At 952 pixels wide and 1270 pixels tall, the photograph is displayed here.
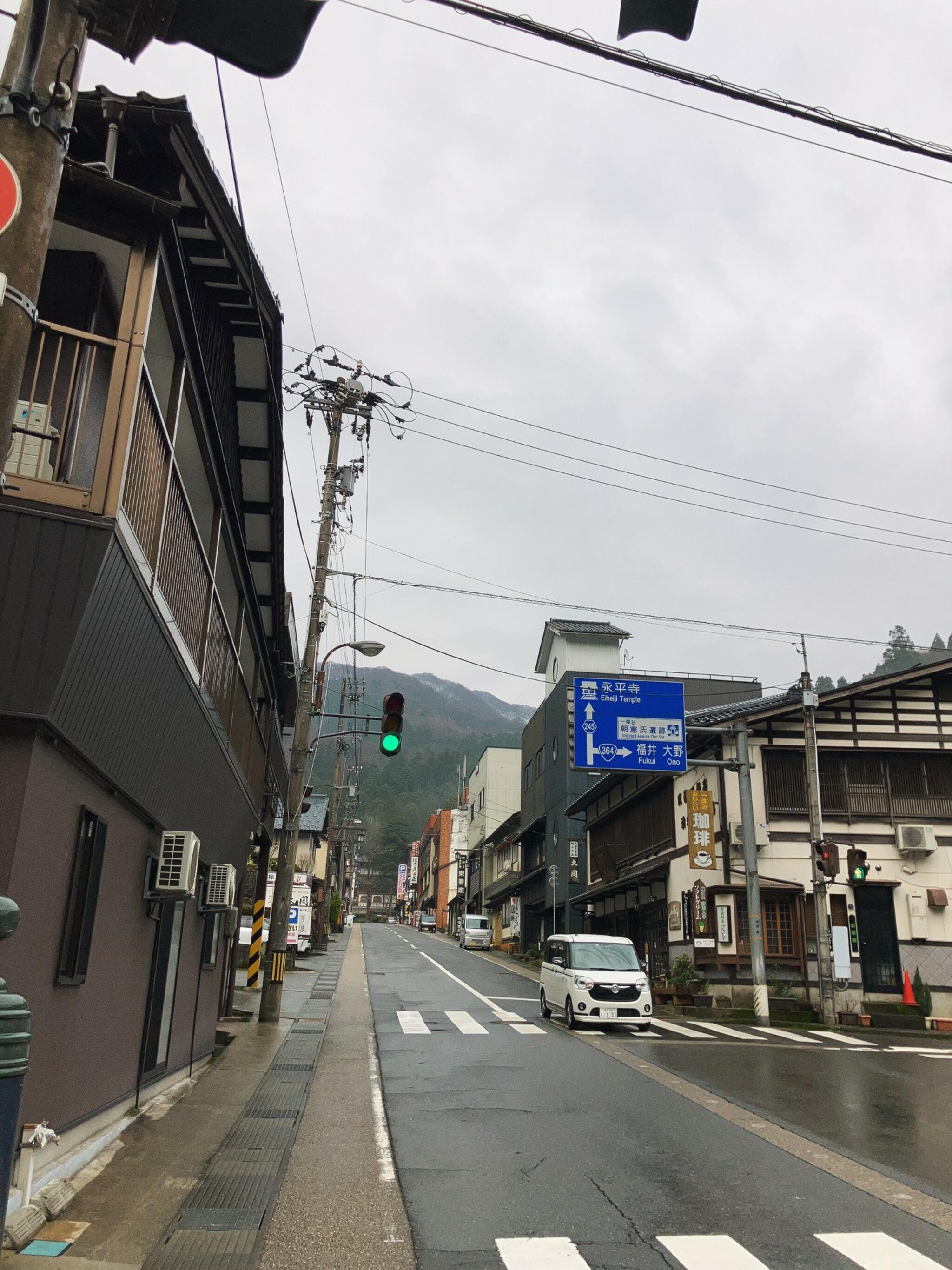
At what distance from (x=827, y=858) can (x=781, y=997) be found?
5.54m

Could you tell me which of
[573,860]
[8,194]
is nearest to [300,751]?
[8,194]

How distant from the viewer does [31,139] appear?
394 centimetres

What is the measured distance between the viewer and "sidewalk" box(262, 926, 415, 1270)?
560 cm

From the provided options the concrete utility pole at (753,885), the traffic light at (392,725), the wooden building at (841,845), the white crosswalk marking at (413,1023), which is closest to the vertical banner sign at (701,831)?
the wooden building at (841,845)

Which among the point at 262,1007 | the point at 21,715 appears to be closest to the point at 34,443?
the point at 21,715

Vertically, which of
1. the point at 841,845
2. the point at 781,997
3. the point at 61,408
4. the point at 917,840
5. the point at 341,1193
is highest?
the point at 61,408

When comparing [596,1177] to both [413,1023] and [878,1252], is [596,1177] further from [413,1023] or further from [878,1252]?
[413,1023]

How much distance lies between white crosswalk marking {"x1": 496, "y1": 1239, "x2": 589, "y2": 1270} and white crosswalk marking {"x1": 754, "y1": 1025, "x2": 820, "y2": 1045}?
14338 millimetres

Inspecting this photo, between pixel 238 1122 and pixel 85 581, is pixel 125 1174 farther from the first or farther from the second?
pixel 85 581

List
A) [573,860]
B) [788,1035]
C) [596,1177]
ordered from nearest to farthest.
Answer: [596,1177]
[788,1035]
[573,860]

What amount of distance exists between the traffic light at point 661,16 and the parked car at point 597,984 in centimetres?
1770

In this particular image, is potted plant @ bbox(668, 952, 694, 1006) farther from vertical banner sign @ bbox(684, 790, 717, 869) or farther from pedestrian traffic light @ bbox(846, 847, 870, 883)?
pedestrian traffic light @ bbox(846, 847, 870, 883)

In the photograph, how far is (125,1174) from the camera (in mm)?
7105

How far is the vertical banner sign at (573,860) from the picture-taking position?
45.3 meters
